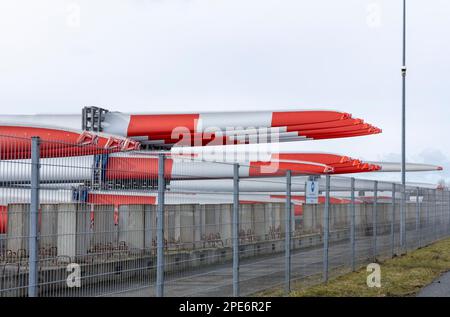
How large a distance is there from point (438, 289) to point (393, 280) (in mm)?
1464

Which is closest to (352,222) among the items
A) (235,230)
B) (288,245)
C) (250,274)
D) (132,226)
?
(288,245)

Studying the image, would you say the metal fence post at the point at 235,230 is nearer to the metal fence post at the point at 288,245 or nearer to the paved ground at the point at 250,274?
the paved ground at the point at 250,274

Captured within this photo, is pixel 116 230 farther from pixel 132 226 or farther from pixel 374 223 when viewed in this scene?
pixel 374 223

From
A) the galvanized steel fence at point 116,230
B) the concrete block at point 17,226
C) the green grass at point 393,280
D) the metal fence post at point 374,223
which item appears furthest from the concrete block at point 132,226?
the metal fence post at point 374,223

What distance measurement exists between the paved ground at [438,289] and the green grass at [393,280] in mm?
155

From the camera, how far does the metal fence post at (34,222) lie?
23.7ft

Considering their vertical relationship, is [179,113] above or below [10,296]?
above

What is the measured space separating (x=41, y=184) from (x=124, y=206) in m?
1.50

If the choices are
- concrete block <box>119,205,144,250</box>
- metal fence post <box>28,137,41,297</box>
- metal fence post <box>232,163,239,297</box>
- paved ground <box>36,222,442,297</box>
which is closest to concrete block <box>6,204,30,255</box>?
metal fence post <box>28,137,41,297</box>

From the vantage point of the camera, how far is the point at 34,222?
23.9 feet

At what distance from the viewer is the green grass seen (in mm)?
13414

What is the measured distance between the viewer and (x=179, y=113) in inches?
1615
